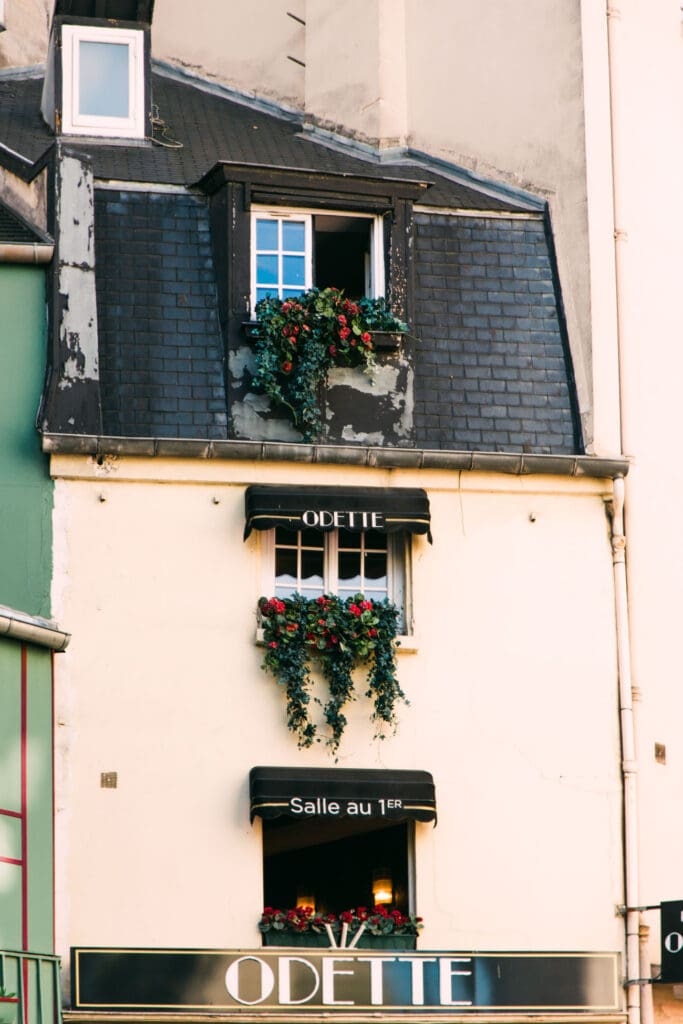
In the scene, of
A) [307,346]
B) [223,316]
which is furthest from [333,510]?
[223,316]

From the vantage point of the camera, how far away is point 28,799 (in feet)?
62.7

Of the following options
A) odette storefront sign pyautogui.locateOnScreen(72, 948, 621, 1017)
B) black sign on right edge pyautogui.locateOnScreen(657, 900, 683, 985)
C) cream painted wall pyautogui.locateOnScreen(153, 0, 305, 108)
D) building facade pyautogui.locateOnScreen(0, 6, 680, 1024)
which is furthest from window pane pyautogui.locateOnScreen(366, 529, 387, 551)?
cream painted wall pyautogui.locateOnScreen(153, 0, 305, 108)

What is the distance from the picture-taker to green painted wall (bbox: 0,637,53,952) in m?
18.6

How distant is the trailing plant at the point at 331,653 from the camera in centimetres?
2044

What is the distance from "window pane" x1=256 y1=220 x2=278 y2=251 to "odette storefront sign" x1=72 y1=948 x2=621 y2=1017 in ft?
24.4

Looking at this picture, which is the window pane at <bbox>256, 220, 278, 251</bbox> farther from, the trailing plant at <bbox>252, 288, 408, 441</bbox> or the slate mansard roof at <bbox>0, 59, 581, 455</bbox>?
the trailing plant at <bbox>252, 288, 408, 441</bbox>

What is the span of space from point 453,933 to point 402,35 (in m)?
11.3

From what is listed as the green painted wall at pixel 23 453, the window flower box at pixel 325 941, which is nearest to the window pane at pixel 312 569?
the green painted wall at pixel 23 453

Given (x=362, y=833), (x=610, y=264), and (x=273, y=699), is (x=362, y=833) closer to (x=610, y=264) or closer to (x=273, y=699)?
(x=273, y=699)

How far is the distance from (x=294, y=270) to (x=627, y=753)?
6.18 metres

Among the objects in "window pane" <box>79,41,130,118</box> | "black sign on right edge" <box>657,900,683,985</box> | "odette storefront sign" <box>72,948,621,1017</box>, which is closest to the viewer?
"odette storefront sign" <box>72,948,621,1017</box>

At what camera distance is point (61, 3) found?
80.5 feet

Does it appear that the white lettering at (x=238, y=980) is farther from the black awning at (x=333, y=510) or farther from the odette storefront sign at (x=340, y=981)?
the black awning at (x=333, y=510)

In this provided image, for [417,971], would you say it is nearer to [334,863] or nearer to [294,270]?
[334,863]
